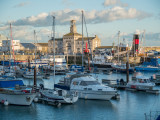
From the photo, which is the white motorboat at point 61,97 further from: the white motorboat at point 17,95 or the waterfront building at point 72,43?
the waterfront building at point 72,43

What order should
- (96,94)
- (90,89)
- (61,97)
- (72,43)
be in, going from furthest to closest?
(72,43) < (90,89) < (96,94) < (61,97)

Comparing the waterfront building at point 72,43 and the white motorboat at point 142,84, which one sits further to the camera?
the waterfront building at point 72,43

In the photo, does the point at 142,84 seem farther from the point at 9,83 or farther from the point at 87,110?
the point at 9,83

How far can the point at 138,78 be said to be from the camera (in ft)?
129

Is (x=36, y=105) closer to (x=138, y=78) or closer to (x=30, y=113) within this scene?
(x=30, y=113)

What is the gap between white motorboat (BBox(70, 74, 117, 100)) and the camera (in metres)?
31.1

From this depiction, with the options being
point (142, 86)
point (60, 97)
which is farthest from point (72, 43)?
point (60, 97)

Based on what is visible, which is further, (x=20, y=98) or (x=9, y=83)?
(x=9, y=83)

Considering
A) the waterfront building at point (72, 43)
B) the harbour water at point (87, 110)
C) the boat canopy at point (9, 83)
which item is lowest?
the harbour water at point (87, 110)

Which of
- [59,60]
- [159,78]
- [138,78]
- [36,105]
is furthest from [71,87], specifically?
[59,60]

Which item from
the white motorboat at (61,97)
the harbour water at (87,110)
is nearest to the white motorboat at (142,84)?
the harbour water at (87,110)

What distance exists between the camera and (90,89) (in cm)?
3148

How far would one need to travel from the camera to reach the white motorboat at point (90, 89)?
31.1 m

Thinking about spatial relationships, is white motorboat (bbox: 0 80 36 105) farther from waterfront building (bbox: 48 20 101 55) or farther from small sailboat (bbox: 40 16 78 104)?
waterfront building (bbox: 48 20 101 55)
